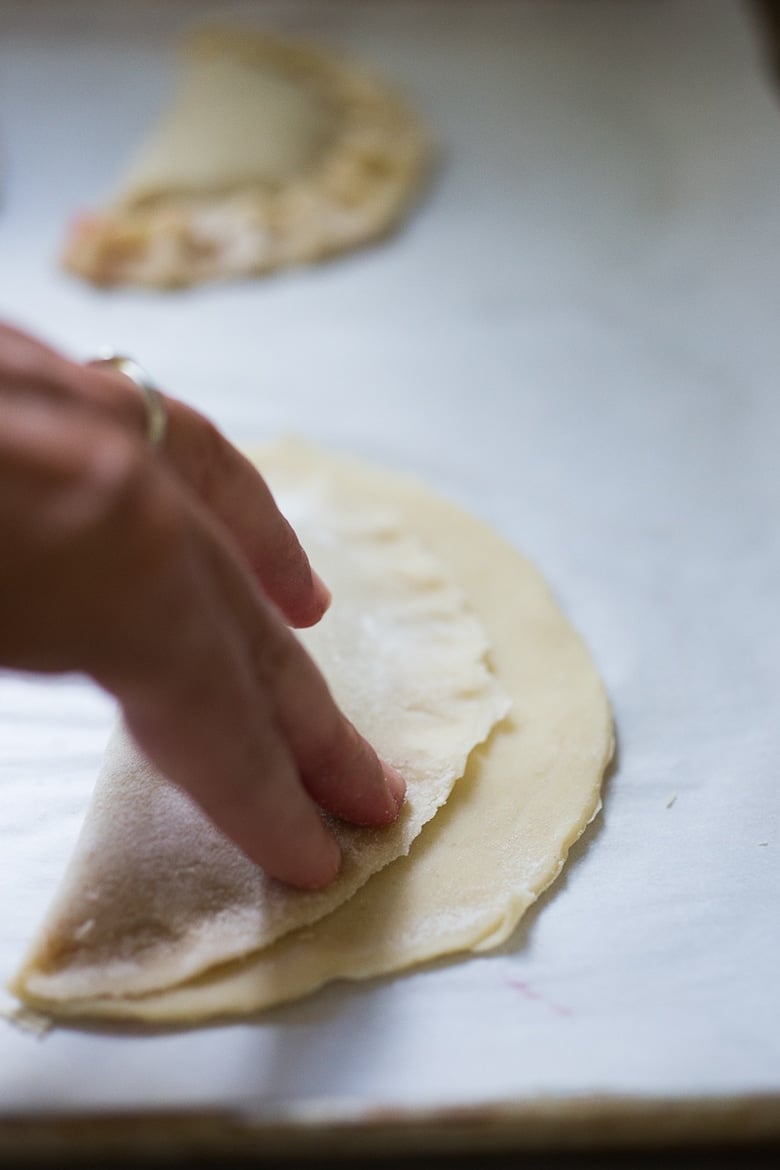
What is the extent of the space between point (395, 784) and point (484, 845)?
0.08m

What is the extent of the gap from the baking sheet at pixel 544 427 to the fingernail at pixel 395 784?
128 mm

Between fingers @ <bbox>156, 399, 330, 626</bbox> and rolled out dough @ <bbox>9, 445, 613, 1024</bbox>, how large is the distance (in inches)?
8.4

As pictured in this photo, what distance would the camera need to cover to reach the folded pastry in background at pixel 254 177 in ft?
5.28

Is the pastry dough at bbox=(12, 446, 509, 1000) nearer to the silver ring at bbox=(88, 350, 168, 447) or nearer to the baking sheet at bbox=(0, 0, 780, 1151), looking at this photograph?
the baking sheet at bbox=(0, 0, 780, 1151)

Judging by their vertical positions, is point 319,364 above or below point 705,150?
below

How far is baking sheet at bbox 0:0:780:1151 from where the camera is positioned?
2.42 ft

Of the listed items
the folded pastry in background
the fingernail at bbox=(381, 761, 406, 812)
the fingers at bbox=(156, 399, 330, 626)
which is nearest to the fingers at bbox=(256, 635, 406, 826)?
the fingernail at bbox=(381, 761, 406, 812)

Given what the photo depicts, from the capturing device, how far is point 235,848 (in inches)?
32.1

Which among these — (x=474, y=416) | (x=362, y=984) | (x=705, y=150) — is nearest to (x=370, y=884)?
(x=362, y=984)

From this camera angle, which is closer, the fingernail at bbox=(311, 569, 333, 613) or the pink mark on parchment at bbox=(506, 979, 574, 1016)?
the pink mark on parchment at bbox=(506, 979, 574, 1016)

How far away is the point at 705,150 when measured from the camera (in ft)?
5.88

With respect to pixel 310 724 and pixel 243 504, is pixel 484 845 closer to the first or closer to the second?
pixel 310 724

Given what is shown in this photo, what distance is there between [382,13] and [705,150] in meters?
0.82

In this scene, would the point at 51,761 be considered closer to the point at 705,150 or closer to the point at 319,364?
the point at 319,364
